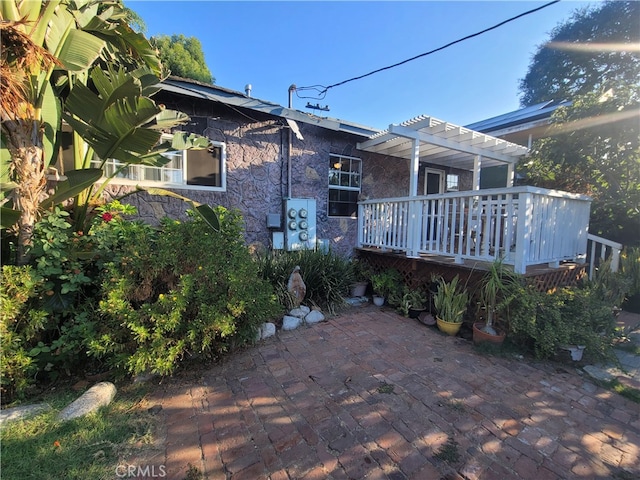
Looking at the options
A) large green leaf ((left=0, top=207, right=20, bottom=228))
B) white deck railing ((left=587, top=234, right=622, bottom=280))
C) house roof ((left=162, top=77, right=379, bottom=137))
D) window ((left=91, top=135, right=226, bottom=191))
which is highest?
house roof ((left=162, top=77, right=379, bottom=137))

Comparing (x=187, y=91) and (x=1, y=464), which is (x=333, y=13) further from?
(x=1, y=464)

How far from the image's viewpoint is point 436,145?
6023 millimetres

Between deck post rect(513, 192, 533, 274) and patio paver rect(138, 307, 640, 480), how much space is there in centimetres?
136

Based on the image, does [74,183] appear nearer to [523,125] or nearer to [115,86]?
[115,86]

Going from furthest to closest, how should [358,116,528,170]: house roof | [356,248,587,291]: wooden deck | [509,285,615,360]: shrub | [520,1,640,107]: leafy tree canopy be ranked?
[520,1,640,107]: leafy tree canopy → [358,116,528,170]: house roof → [356,248,587,291]: wooden deck → [509,285,615,360]: shrub

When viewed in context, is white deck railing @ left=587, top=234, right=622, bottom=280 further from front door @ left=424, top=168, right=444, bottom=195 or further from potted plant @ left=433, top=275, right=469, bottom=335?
front door @ left=424, top=168, right=444, bottom=195

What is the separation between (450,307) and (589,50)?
22.3 m

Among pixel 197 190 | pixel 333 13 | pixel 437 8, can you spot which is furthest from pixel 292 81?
pixel 197 190

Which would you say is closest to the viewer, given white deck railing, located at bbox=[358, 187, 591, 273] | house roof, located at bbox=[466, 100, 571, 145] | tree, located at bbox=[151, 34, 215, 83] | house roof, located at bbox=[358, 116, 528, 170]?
white deck railing, located at bbox=[358, 187, 591, 273]

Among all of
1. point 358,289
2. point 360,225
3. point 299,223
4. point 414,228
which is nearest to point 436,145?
point 414,228

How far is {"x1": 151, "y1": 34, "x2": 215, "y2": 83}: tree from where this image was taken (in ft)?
42.9

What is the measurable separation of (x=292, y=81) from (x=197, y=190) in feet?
17.1

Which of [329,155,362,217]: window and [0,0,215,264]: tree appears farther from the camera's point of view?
[329,155,362,217]: window

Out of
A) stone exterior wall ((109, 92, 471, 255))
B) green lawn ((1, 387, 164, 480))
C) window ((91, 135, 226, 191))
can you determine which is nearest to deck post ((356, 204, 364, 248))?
stone exterior wall ((109, 92, 471, 255))
